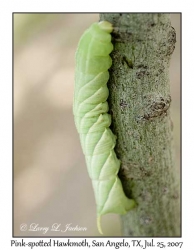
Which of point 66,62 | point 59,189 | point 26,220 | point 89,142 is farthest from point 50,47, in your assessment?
point 89,142

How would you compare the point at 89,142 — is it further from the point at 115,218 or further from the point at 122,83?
the point at 115,218

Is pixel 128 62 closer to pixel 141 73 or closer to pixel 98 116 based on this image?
pixel 141 73

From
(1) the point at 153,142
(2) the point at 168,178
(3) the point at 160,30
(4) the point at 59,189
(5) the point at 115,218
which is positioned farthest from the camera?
(4) the point at 59,189

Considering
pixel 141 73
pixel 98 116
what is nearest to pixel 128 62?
pixel 141 73

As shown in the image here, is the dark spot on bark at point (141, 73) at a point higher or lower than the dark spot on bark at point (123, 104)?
higher

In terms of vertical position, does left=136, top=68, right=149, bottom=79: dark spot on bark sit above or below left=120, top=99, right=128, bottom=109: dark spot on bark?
above
